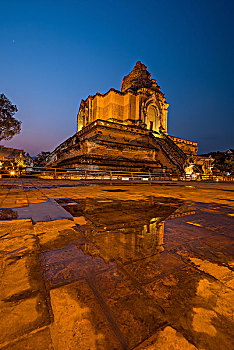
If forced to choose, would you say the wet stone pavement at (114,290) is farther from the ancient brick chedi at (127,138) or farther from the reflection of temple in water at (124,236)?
the ancient brick chedi at (127,138)

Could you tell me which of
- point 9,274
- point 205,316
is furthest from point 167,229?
point 9,274

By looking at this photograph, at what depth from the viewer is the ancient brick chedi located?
17312mm

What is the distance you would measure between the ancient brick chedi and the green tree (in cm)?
691

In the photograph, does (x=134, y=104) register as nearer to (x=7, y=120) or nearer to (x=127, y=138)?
(x=127, y=138)

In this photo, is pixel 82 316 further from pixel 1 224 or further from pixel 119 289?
pixel 1 224

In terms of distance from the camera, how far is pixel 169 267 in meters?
1.23

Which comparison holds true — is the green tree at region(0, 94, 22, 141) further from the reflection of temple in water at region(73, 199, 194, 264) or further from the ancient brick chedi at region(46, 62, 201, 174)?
the reflection of temple in water at region(73, 199, 194, 264)

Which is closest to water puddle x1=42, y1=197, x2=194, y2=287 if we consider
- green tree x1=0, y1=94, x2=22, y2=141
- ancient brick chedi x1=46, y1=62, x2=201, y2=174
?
ancient brick chedi x1=46, y1=62, x2=201, y2=174

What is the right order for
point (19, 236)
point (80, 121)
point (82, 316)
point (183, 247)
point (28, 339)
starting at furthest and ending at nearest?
point (80, 121) < point (19, 236) < point (183, 247) < point (82, 316) < point (28, 339)

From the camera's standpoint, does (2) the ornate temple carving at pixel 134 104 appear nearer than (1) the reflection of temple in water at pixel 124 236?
No

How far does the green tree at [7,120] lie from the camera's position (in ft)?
73.6

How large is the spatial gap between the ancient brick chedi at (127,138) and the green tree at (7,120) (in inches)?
272

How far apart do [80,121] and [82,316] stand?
41.0 m

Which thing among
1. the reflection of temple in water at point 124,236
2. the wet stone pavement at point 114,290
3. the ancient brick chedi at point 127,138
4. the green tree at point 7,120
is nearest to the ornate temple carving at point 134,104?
the ancient brick chedi at point 127,138
